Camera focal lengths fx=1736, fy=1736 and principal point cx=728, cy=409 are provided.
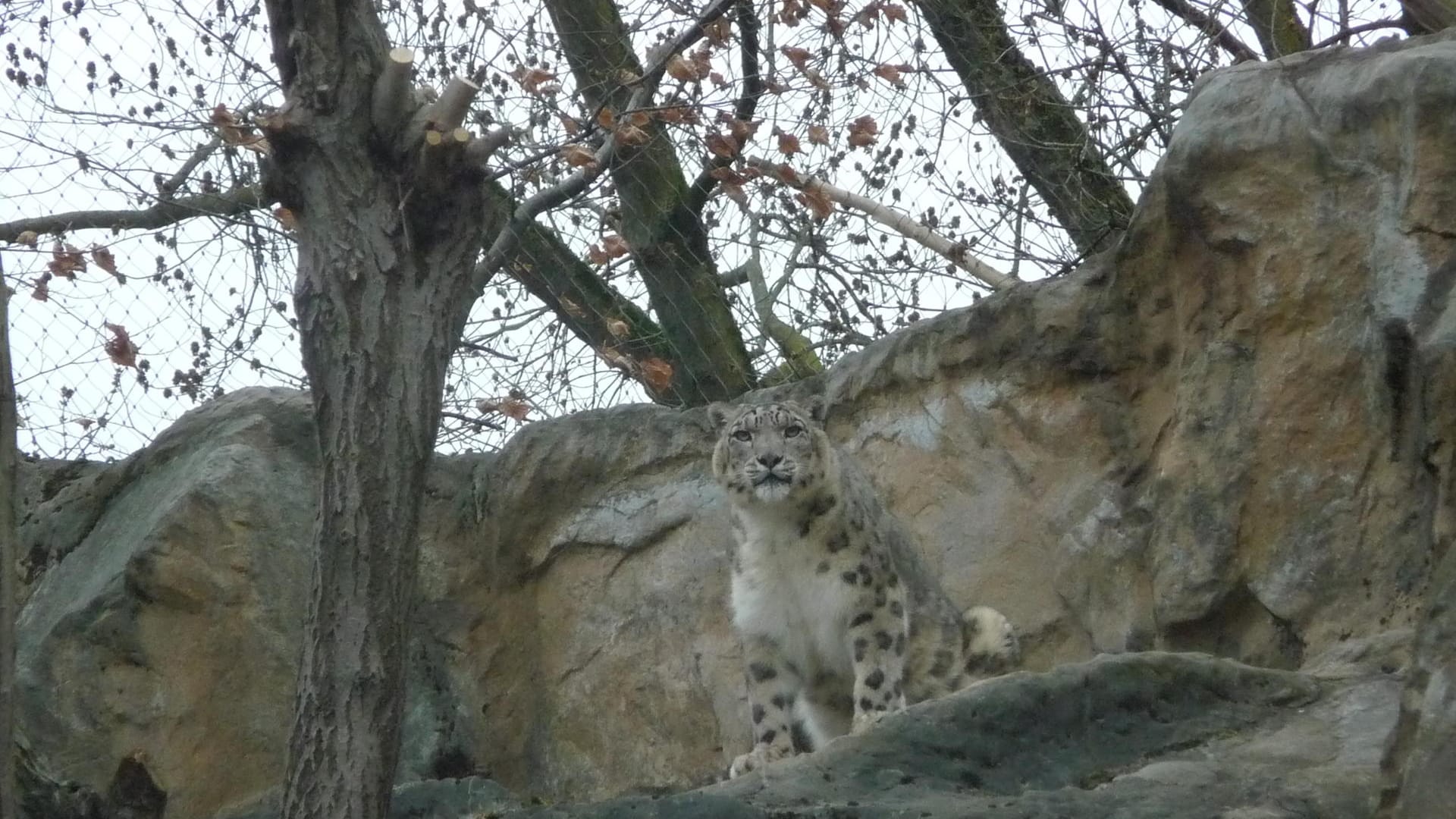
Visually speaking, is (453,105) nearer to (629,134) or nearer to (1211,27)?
(629,134)

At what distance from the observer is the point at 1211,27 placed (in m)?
8.05

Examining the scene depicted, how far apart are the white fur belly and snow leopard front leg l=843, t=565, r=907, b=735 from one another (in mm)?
61

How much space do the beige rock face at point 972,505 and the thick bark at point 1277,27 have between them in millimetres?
1775

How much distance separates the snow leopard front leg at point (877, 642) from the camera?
257 inches

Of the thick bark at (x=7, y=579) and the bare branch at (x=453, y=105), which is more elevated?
the bare branch at (x=453, y=105)

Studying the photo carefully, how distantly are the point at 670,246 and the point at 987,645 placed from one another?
2.82 metres

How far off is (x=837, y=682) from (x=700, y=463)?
155 cm

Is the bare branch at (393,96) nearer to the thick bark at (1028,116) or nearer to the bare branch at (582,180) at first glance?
the bare branch at (582,180)

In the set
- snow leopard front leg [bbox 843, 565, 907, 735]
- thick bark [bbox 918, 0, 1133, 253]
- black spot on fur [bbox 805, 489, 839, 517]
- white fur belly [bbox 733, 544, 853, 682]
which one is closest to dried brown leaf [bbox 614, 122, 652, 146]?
black spot on fur [bbox 805, 489, 839, 517]

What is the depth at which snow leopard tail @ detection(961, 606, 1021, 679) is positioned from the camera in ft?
22.6

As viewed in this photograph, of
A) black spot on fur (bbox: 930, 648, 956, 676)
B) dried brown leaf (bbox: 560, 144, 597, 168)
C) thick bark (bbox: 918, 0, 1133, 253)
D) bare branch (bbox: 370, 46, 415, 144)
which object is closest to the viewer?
bare branch (bbox: 370, 46, 415, 144)

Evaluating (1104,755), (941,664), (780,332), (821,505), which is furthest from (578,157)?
(780,332)

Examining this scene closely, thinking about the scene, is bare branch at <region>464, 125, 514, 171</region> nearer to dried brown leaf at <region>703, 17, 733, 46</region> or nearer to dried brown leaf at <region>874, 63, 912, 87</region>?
dried brown leaf at <region>703, 17, 733, 46</region>

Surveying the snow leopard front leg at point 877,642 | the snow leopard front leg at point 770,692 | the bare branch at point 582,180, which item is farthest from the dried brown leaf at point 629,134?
the snow leopard front leg at point 770,692
